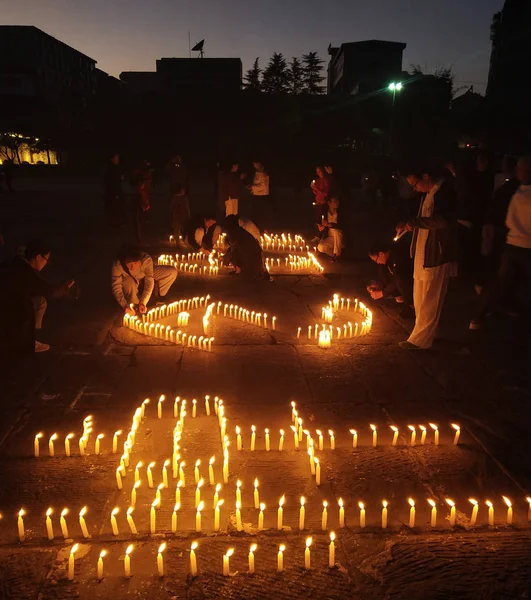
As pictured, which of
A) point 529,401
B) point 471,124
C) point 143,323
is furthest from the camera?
point 471,124

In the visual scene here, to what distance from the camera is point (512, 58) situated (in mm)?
27812

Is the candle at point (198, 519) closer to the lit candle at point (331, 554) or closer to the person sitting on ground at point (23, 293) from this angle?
the lit candle at point (331, 554)

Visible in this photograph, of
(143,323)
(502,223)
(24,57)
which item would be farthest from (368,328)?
Result: (24,57)

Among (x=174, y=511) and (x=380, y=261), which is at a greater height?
(x=380, y=261)

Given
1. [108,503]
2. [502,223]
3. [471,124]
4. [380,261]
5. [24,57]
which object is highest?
[24,57]

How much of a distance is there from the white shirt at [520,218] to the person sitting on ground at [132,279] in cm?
398

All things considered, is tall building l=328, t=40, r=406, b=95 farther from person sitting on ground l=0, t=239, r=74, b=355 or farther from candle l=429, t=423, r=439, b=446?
candle l=429, t=423, r=439, b=446

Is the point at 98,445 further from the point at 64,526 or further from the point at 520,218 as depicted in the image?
the point at 520,218

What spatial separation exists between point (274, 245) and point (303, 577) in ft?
30.5

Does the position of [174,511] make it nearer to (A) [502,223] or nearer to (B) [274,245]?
(A) [502,223]

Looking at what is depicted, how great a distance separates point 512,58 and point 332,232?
73.8 ft

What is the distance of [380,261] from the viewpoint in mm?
7293

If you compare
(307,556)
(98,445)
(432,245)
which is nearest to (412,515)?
(307,556)

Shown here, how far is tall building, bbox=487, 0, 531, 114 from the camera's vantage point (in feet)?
73.7
